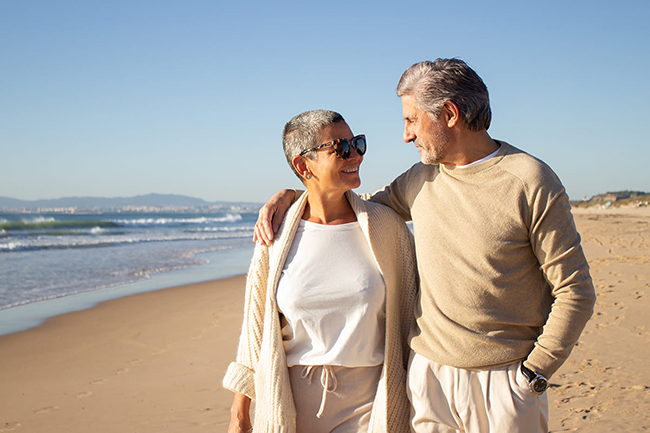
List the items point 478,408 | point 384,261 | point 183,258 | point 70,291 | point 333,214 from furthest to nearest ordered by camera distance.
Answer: point 183,258 → point 70,291 → point 333,214 → point 384,261 → point 478,408

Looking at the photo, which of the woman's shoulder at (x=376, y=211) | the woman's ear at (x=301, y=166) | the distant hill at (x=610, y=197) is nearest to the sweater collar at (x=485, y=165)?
the woman's shoulder at (x=376, y=211)

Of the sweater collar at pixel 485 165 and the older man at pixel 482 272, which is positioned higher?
the sweater collar at pixel 485 165

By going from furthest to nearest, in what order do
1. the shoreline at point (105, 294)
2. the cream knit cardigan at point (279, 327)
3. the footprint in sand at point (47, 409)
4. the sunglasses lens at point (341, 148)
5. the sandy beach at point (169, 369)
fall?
the shoreline at point (105, 294), the footprint in sand at point (47, 409), the sandy beach at point (169, 369), the sunglasses lens at point (341, 148), the cream knit cardigan at point (279, 327)

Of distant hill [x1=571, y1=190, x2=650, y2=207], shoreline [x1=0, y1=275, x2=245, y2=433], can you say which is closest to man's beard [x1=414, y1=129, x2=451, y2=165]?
shoreline [x1=0, y1=275, x2=245, y2=433]

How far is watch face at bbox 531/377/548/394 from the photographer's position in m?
1.79

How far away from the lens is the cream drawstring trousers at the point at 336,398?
213 centimetres

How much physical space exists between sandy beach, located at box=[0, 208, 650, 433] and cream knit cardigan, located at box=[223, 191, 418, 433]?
6.96 feet

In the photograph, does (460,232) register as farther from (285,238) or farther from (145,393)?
(145,393)

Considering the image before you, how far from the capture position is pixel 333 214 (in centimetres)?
235

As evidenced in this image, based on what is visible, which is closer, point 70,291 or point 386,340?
point 386,340

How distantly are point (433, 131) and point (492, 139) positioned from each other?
0.25m

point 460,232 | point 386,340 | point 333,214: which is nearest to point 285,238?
point 333,214

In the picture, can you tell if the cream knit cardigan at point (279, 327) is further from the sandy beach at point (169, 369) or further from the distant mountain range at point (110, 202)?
the distant mountain range at point (110, 202)

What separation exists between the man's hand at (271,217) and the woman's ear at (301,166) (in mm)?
197
